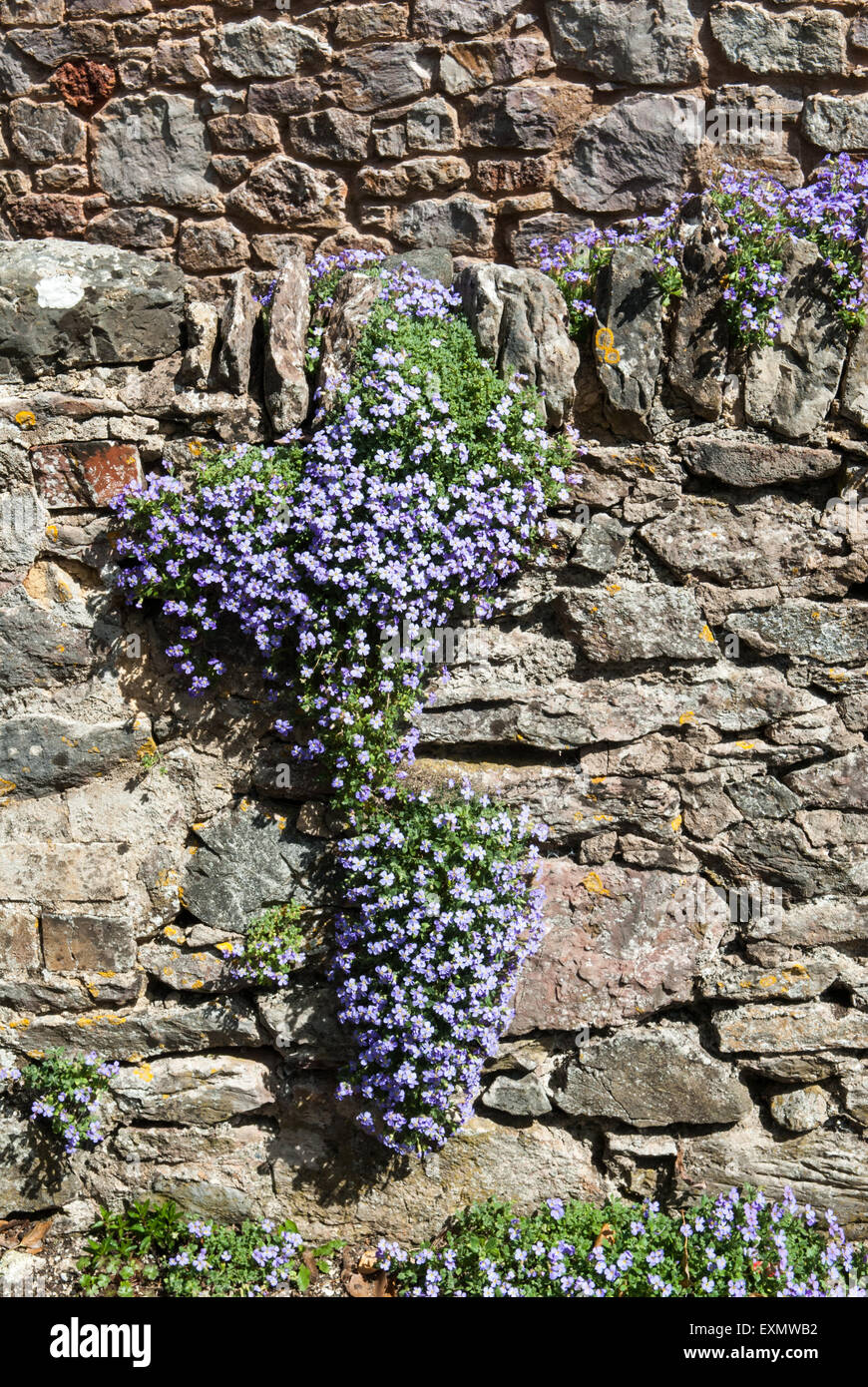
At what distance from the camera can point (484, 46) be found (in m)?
4.28

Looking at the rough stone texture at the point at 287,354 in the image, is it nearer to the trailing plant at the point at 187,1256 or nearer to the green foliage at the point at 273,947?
the green foliage at the point at 273,947

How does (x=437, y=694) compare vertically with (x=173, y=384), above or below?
below

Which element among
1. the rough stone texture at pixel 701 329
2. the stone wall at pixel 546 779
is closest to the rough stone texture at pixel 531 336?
the stone wall at pixel 546 779

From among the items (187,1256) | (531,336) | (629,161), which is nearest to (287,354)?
(531,336)

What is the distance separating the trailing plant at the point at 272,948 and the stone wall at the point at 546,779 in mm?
69

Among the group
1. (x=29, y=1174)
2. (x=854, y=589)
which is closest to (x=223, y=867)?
(x=29, y=1174)

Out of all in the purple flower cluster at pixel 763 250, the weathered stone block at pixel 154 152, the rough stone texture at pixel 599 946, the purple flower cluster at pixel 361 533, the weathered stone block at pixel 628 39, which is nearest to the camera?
the purple flower cluster at pixel 361 533

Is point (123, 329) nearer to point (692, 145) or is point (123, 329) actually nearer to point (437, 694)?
point (437, 694)

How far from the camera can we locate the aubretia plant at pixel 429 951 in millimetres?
3402

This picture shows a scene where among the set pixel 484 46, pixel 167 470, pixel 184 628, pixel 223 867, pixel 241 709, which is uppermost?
pixel 484 46

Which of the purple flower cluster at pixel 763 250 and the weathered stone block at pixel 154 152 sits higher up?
the weathered stone block at pixel 154 152

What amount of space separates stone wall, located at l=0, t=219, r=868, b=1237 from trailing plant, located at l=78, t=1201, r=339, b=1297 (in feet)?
0.27
